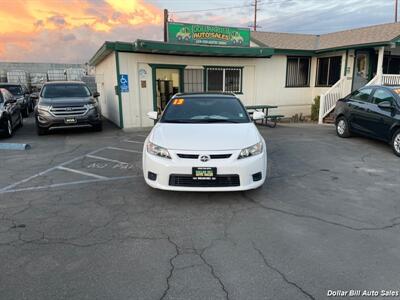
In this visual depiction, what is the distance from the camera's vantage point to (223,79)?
528 inches

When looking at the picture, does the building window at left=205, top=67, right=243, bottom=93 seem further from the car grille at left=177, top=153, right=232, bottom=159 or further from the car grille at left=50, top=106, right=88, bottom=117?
the car grille at left=177, top=153, right=232, bottom=159

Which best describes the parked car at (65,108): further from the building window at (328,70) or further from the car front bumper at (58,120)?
the building window at (328,70)

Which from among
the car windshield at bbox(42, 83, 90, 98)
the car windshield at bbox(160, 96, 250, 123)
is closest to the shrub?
the car windshield at bbox(160, 96, 250, 123)

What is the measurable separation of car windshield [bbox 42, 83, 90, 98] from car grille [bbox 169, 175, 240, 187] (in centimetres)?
773

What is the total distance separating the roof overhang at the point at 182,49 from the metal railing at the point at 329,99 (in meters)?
3.12

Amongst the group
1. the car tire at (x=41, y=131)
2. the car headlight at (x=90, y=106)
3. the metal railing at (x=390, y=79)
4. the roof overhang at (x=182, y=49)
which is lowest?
the car tire at (x=41, y=131)

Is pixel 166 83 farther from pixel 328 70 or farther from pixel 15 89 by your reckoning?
pixel 15 89

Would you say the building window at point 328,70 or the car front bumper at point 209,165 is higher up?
the building window at point 328,70

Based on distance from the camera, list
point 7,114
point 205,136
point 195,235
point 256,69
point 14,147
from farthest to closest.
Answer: point 256,69, point 7,114, point 14,147, point 205,136, point 195,235

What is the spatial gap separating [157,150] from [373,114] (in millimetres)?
6355

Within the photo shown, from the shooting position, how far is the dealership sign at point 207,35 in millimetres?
12070

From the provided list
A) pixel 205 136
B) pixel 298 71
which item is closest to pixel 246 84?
pixel 298 71

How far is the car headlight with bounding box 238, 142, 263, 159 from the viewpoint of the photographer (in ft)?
13.8

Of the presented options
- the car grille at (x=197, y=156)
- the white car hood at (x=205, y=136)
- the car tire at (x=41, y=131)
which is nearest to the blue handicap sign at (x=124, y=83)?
the car tire at (x=41, y=131)
